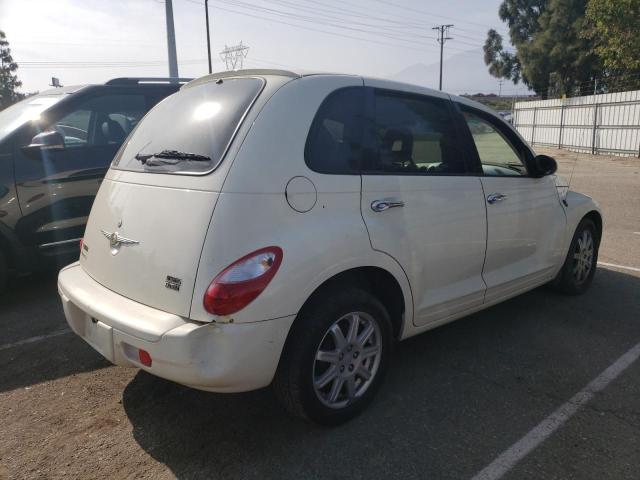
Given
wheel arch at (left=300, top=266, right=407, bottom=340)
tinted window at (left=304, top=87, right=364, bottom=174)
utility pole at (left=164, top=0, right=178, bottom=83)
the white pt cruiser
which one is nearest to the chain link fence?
utility pole at (left=164, top=0, right=178, bottom=83)

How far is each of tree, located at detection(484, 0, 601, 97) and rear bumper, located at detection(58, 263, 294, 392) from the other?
4081 centimetres

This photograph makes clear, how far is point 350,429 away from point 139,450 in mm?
1095

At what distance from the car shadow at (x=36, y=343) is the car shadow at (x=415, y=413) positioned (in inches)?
24.2

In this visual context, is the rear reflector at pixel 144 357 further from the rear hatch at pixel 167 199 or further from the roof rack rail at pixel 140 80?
the roof rack rail at pixel 140 80

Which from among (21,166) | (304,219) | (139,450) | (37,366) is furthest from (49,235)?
(304,219)

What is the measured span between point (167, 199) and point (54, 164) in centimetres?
284

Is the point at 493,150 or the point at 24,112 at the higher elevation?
the point at 24,112

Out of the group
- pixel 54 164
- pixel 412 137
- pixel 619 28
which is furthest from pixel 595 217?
pixel 619 28

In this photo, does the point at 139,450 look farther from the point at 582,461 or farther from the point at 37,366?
the point at 582,461

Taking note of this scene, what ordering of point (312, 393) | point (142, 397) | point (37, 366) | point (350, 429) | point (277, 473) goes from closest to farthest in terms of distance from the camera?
point (277, 473), point (312, 393), point (350, 429), point (142, 397), point (37, 366)

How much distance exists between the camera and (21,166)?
187 inches

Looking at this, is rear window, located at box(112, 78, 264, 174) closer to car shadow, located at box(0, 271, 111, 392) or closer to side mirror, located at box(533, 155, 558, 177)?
car shadow, located at box(0, 271, 111, 392)

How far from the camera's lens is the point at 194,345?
2.37m

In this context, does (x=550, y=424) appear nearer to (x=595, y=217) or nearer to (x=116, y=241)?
(x=116, y=241)
